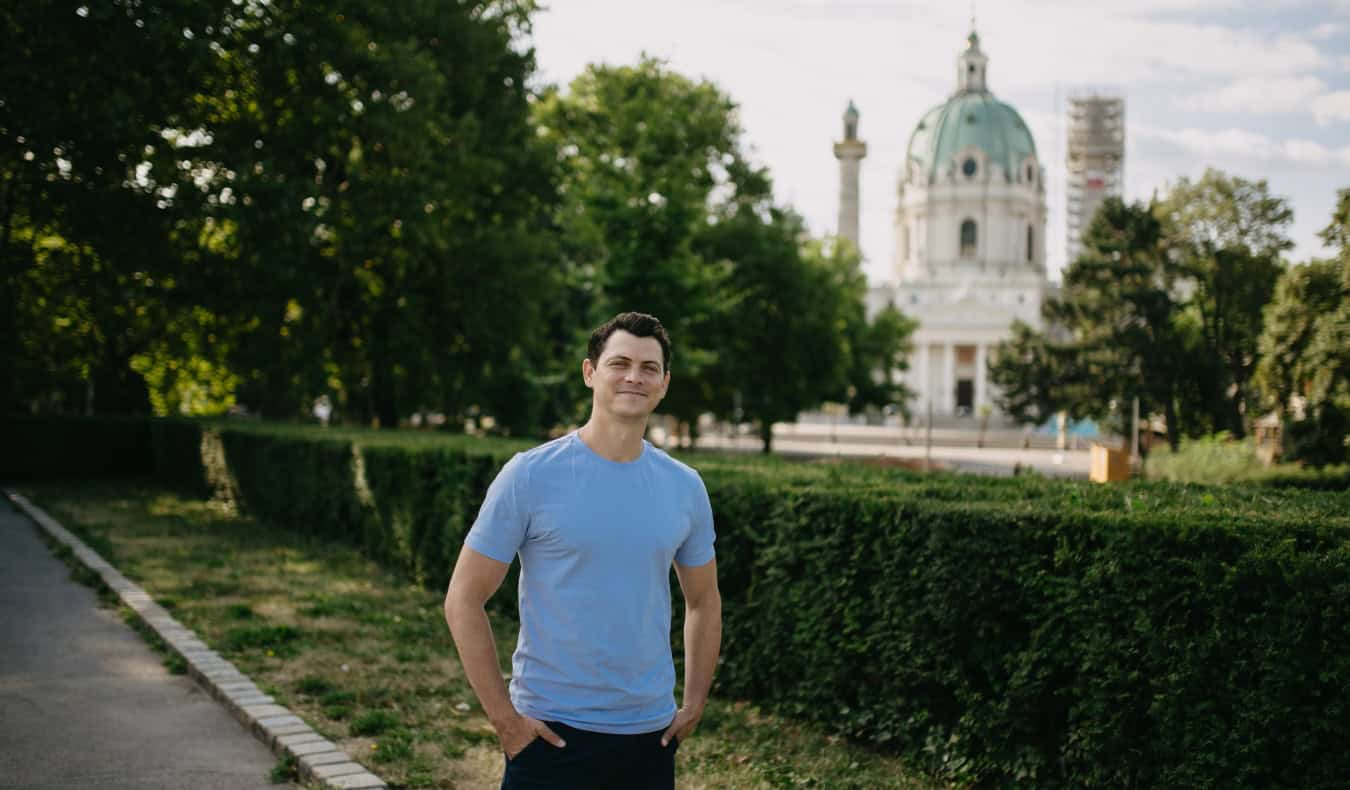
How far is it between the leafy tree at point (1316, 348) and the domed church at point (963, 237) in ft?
224

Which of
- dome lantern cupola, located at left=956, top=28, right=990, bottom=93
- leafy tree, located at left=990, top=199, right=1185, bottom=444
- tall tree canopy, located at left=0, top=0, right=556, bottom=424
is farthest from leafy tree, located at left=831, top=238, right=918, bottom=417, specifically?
dome lantern cupola, located at left=956, top=28, right=990, bottom=93

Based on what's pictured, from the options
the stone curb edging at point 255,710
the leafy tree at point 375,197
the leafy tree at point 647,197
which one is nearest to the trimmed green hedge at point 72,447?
the leafy tree at point 375,197

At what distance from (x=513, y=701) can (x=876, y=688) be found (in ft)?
11.9

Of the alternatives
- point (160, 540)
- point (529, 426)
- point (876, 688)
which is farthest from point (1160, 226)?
point (876, 688)

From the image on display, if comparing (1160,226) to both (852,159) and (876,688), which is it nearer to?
(876,688)

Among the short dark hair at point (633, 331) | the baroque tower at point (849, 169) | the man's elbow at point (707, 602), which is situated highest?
the baroque tower at point (849, 169)

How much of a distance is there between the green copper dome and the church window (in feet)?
16.3

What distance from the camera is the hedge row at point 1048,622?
481 centimetres

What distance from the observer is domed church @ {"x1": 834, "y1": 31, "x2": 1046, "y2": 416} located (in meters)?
102

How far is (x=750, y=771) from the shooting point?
624 centimetres

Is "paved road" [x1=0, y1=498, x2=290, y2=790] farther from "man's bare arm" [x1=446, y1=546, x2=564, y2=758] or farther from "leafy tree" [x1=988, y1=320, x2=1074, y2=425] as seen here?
"leafy tree" [x1=988, y1=320, x2=1074, y2=425]

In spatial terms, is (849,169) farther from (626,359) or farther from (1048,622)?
(626,359)

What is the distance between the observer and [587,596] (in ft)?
10.4

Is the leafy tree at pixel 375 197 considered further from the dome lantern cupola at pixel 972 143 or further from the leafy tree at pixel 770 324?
→ the dome lantern cupola at pixel 972 143
